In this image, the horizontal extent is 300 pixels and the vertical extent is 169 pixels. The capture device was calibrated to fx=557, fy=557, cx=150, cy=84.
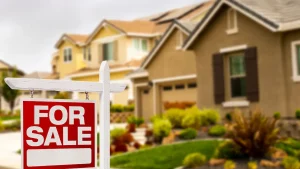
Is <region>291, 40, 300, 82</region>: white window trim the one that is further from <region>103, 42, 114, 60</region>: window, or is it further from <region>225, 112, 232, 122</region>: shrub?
<region>103, 42, 114, 60</region>: window

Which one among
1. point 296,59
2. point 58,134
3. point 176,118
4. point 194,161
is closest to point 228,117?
point 176,118

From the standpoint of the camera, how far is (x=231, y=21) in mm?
22391

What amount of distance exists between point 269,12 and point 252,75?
2.48 metres

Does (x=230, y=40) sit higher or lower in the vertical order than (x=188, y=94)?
higher

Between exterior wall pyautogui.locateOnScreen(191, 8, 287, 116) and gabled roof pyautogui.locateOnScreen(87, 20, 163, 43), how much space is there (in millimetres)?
17747

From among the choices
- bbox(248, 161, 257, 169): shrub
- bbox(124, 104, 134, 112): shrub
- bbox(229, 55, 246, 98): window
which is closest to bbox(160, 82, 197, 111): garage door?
bbox(124, 104, 134, 112): shrub

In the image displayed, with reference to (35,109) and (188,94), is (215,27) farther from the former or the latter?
(35,109)

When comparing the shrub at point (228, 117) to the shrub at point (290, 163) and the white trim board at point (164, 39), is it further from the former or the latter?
the shrub at point (290, 163)

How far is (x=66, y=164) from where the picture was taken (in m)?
5.53

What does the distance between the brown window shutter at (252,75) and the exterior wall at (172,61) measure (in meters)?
7.32

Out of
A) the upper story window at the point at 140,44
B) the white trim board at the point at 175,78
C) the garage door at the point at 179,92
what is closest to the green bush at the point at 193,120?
the white trim board at the point at 175,78

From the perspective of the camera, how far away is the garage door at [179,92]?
2948 cm

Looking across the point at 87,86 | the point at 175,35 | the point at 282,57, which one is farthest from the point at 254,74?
the point at 87,86

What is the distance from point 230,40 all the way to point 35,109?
17.7 metres
